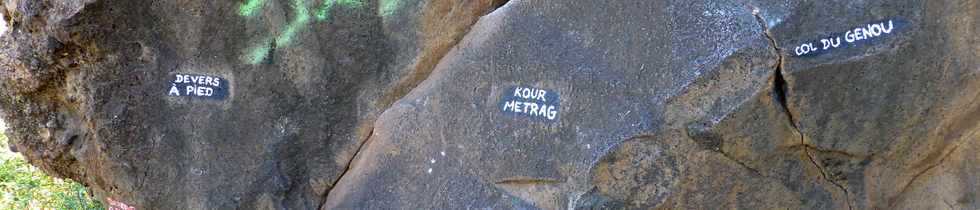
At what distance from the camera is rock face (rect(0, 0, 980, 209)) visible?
1969 millimetres

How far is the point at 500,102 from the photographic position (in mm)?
2172

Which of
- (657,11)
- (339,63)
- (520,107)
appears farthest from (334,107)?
(657,11)

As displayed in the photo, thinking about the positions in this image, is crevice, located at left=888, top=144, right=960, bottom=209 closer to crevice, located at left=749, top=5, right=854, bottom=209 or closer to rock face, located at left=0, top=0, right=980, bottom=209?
rock face, located at left=0, top=0, right=980, bottom=209

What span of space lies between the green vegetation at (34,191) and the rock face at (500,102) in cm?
152

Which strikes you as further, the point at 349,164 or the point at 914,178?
the point at 349,164

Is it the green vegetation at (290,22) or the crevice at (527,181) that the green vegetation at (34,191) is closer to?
the green vegetation at (290,22)

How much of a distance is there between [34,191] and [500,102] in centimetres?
320

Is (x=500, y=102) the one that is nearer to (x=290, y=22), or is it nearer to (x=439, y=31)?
(x=439, y=31)

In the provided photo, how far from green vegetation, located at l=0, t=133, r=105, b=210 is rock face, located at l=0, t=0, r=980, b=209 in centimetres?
152

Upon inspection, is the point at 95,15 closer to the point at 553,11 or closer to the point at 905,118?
the point at 553,11

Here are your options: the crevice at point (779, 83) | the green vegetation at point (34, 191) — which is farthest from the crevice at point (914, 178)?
the green vegetation at point (34, 191)

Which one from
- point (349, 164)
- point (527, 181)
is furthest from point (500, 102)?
point (349, 164)

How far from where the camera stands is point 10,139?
2.68m

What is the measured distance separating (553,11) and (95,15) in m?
1.09
